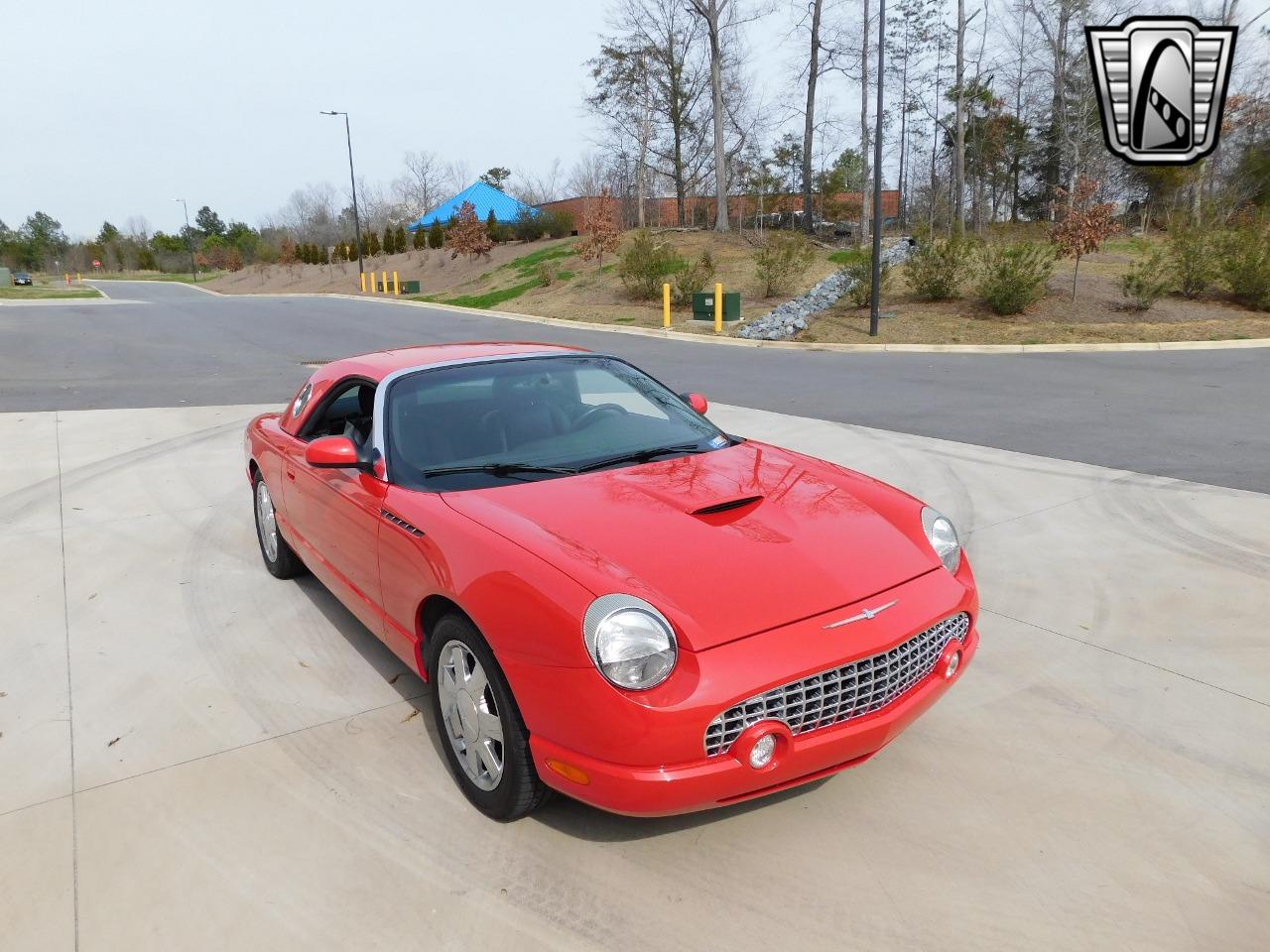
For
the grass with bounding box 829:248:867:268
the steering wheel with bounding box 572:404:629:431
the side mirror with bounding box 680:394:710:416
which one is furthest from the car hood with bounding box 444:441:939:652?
the grass with bounding box 829:248:867:268

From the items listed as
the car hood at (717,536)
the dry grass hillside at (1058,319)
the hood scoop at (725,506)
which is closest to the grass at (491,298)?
the dry grass hillside at (1058,319)

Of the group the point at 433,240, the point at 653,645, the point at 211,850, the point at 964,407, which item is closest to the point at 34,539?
the point at 211,850

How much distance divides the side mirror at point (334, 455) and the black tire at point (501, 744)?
88 centimetres

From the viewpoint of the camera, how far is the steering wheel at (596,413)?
3.89 metres

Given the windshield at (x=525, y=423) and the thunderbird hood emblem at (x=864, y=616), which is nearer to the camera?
the thunderbird hood emblem at (x=864, y=616)

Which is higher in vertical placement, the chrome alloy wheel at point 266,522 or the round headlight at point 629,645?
the round headlight at point 629,645

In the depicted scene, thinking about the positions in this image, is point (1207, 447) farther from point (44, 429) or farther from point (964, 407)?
point (44, 429)

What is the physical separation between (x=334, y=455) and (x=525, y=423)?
79cm

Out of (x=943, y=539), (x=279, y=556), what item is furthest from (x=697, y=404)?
(x=279, y=556)

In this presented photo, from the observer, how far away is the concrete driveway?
97.6 inches

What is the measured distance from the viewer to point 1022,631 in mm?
4262

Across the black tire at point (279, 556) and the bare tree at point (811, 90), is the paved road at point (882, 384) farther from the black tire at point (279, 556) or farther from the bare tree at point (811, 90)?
the bare tree at point (811, 90)

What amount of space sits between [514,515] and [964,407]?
8.76 metres

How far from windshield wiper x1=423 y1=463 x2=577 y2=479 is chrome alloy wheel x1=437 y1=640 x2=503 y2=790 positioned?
0.75 meters
